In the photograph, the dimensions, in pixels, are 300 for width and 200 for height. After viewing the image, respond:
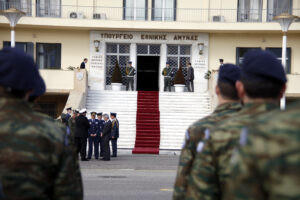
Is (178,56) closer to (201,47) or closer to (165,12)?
(201,47)

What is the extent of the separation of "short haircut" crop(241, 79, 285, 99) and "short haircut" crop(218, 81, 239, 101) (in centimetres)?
135

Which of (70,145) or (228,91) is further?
(228,91)

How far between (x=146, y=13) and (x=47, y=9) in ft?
20.1

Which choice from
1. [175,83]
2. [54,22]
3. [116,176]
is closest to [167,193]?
[116,176]

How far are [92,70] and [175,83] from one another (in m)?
5.54

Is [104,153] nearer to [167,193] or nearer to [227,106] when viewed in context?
[167,193]

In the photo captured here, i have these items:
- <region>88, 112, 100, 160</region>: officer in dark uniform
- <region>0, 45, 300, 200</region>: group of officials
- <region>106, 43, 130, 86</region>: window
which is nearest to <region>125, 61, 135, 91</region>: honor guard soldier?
<region>106, 43, 130, 86</region>: window

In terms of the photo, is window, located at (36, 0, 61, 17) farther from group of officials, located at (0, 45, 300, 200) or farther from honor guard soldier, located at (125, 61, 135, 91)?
group of officials, located at (0, 45, 300, 200)

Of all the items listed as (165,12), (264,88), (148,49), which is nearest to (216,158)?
(264,88)

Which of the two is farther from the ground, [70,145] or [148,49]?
[148,49]

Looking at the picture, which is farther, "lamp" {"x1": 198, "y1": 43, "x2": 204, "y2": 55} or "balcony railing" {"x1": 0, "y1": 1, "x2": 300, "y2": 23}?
"lamp" {"x1": 198, "y1": 43, "x2": 204, "y2": 55}

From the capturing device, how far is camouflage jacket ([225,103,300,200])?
1.96 metres

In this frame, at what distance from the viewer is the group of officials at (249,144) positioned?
199cm

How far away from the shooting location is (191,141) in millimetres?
4164
